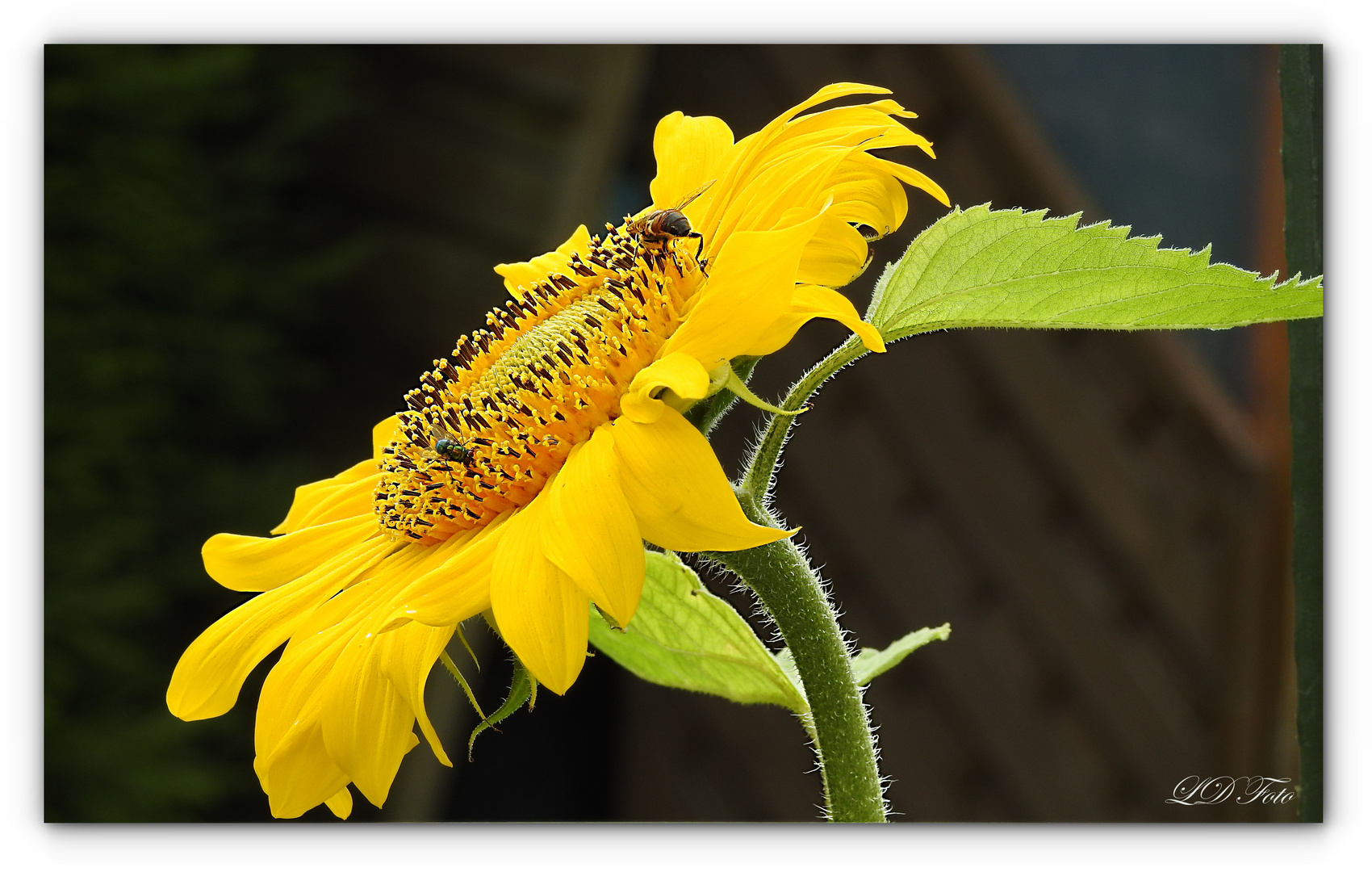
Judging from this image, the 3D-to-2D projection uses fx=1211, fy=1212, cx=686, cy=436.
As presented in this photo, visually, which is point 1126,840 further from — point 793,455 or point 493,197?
point 493,197

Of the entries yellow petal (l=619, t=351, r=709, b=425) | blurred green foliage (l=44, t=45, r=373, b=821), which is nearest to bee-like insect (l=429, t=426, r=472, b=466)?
yellow petal (l=619, t=351, r=709, b=425)

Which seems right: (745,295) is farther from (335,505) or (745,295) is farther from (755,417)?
(755,417)

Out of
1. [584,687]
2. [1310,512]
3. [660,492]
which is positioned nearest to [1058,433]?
[584,687]

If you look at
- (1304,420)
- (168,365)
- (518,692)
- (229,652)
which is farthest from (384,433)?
(168,365)

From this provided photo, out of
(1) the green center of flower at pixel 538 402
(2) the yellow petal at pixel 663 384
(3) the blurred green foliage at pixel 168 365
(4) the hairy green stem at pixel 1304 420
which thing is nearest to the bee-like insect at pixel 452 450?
(1) the green center of flower at pixel 538 402
